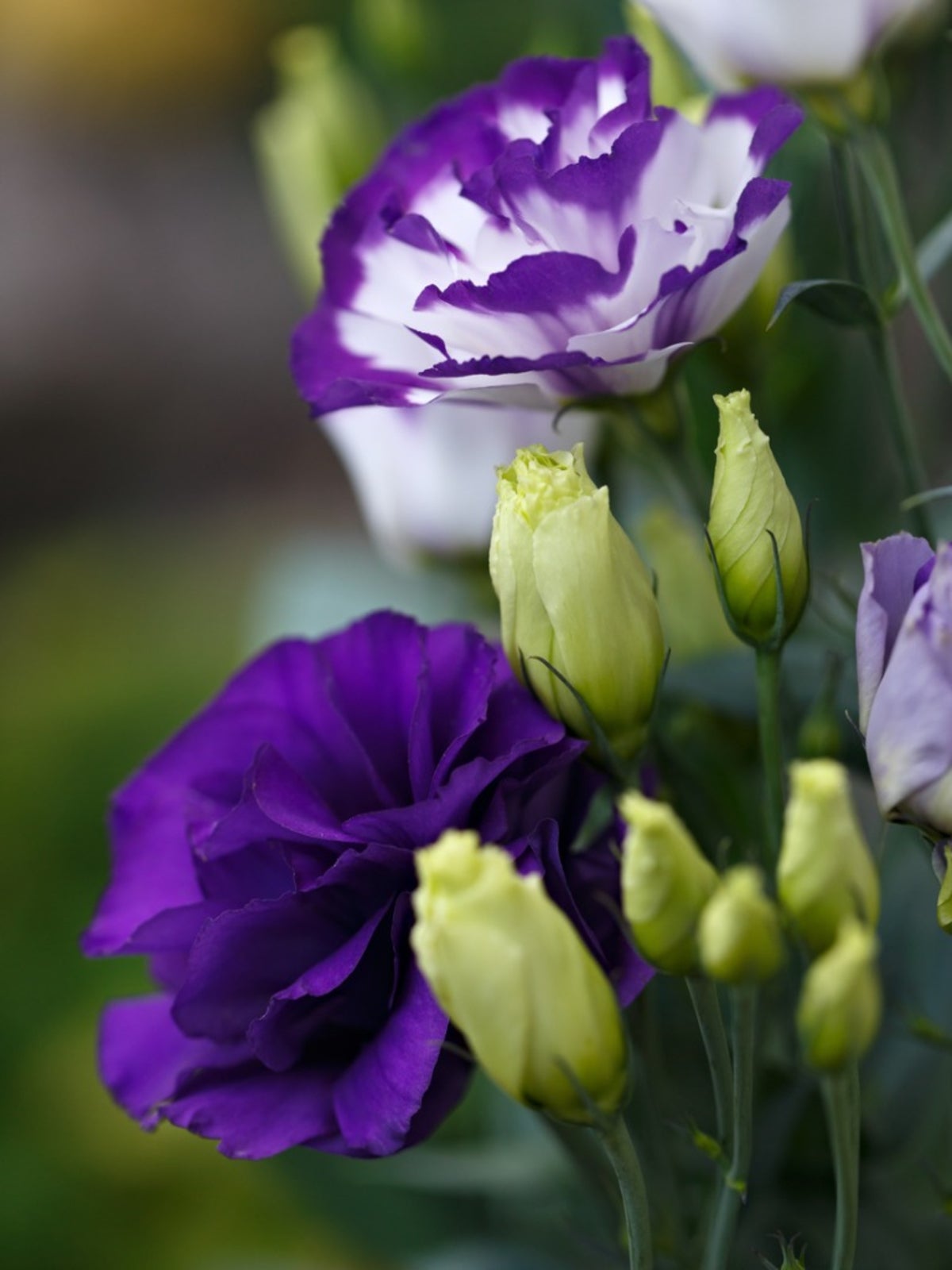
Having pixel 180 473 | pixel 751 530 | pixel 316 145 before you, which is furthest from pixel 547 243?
pixel 180 473

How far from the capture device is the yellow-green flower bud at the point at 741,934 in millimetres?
165

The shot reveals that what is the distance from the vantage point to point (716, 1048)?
0.68 ft

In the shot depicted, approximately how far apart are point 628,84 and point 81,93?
1780 millimetres

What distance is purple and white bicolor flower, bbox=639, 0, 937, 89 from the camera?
256 millimetres

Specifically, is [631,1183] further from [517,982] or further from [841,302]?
[841,302]

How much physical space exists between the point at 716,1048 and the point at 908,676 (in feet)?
0.20

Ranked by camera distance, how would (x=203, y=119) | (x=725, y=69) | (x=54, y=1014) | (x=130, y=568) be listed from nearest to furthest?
(x=725, y=69), (x=54, y=1014), (x=130, y=568), (x=203, y=119)

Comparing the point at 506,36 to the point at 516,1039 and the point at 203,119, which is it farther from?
the point at 516,1039

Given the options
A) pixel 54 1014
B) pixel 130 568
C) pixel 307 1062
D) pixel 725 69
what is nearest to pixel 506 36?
pixel 130 568

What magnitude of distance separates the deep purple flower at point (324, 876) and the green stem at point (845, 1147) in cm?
3

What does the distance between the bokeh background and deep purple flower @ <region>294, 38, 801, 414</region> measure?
8 centimetres

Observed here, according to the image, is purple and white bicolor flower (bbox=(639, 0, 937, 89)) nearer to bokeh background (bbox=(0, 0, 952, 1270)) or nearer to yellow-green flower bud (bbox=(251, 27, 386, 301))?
bokeh background (bbox=(0, 0, 952, 1270))

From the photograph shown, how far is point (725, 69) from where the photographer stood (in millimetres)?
277

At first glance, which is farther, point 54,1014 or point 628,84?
point 54,1014
